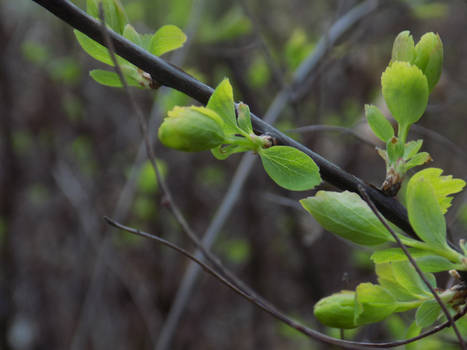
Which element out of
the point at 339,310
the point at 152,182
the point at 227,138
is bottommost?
the point at 152,182

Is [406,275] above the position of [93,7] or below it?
below

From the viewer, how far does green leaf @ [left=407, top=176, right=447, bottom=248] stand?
35 cm

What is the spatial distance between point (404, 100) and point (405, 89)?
0.04 ft

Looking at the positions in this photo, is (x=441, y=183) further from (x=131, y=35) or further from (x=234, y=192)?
(x=234, y=192)

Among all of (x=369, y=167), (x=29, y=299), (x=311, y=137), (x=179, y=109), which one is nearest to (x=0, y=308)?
(x=29, y=299)

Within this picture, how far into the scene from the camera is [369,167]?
2.63 meters

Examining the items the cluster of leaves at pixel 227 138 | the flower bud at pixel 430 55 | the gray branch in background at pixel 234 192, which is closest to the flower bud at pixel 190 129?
the cluster of leaves at pixel 227 138

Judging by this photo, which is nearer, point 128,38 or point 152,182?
point 128,38

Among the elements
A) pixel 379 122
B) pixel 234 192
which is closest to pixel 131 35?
pixel 379 122

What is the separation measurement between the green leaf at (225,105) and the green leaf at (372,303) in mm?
180

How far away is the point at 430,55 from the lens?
419 millimetres

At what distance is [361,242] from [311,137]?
1.13 meters

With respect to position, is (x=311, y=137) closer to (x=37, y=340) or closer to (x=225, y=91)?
(x=225, y=91)

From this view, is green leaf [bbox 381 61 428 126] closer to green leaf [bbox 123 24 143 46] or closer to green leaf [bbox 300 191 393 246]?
green leaf [bbox 300 191 393 246]
